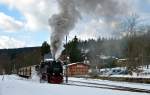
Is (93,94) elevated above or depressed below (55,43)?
below

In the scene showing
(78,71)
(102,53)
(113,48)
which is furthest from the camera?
(102,53)

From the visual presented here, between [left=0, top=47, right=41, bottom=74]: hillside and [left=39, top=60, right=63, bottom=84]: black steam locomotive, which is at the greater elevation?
[left=0, top=47, right=41, bottom=74]: hillside

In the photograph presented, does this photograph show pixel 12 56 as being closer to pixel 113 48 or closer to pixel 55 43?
pixel 113 48

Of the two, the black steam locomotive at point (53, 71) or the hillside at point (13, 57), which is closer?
the black steam locomotive at point (53, 71)

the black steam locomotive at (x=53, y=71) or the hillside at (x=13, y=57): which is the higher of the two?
the hillside at (x=13, y=57)

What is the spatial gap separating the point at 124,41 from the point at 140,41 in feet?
20.2

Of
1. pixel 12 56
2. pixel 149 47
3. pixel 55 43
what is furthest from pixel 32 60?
pixel 55 43

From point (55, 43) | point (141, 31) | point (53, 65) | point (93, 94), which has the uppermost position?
point (141, 31)

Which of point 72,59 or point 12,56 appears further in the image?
point 12,56

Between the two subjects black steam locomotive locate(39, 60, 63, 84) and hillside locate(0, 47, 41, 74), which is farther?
hillside locate(0, 47, 41, 74)

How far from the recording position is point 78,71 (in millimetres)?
103312

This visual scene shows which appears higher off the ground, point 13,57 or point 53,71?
point 13,57

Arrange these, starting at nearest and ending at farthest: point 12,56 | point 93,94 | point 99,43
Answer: point 93,94
point 99,43
point 12,56

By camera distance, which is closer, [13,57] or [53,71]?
[53,71]
